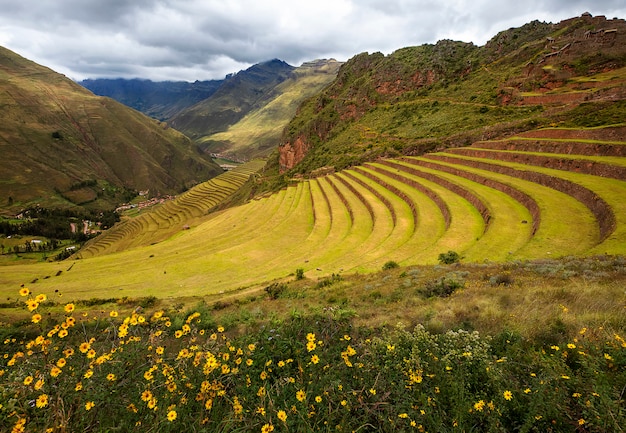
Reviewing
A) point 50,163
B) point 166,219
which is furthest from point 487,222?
point 50,163

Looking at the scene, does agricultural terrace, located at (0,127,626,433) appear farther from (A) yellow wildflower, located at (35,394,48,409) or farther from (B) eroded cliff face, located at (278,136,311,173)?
(B) eroded cliff face, located at (278,136,311,173)

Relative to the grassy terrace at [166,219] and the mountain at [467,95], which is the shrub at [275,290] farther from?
the grassy terrace at [166,219]

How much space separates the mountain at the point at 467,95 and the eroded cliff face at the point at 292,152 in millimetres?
309

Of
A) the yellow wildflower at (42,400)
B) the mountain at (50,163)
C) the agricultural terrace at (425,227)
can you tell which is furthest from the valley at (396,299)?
the mountain at (50,163)

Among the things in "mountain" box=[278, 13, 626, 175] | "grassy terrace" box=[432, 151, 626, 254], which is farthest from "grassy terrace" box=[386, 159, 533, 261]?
"mountain" box=[278, 13, 626, 175]

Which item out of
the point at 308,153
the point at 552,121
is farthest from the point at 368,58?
the point at 552,121

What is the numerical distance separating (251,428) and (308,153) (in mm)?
75524

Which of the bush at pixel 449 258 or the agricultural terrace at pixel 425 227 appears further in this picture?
the agricultural terrace at pixel 425 227

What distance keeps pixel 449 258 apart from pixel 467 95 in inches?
2054

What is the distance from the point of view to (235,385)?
353cm

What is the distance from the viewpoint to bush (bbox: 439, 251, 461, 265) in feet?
42.4

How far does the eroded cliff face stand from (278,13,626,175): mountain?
309mm

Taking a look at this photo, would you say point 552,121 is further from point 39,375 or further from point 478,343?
point 39,375

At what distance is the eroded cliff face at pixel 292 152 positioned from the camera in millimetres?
79500
